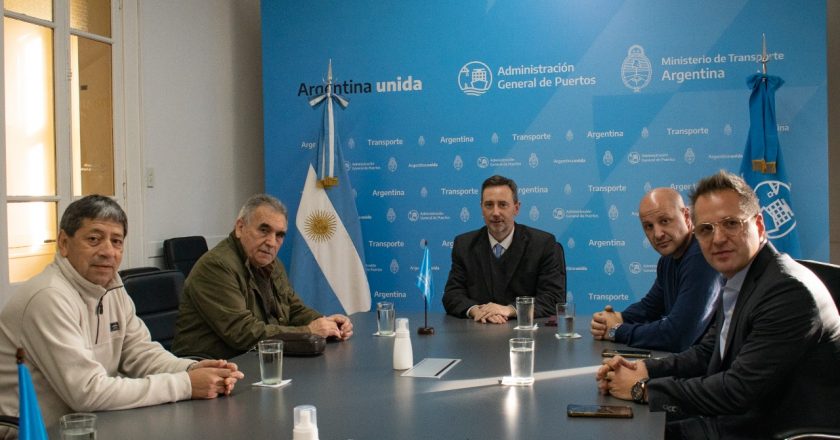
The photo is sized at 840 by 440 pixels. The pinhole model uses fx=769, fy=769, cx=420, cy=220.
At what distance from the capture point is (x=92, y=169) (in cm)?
522

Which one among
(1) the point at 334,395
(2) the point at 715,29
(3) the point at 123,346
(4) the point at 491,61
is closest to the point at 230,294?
(3) the point at 123,346

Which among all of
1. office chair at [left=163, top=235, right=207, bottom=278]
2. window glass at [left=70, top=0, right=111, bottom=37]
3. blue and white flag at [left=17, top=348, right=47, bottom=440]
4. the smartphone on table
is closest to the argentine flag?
office chair at [left=163, top=235, right=207, bottom=278]

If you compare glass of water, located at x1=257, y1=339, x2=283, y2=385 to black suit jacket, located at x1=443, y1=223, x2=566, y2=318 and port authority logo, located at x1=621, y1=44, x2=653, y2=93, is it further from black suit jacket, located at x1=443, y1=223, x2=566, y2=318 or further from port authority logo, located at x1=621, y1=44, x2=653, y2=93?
port authority logo, located at x1=621, y1=44, x2=653, y2=93

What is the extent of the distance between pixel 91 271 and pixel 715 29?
4471 mm

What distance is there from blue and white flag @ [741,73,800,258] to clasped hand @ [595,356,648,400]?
10.9 ft

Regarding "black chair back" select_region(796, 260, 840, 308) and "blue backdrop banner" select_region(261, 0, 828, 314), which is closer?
"black chair back" select_region(796, 260, 840, 308)

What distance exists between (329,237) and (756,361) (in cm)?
431

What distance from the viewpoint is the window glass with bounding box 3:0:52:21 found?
4594mm

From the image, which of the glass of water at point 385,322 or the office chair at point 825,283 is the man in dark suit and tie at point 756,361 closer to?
the office chair at point 825,283

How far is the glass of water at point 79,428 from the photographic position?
5.33 ft

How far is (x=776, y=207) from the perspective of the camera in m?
5.12

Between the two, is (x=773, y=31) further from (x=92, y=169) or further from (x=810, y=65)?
(x=92, y=169)

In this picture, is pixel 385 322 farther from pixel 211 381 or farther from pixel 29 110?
pixel 29 110

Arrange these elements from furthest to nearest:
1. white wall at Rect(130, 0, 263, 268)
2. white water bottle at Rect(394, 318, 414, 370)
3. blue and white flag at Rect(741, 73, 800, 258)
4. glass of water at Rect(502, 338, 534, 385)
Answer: white wall at Rect(130, 0, 263, 268), blue and white flag at Rect(741, 73, 800, 258), white water bottle at Rect(394, 318, 414, 370), glass of water at Rect(502, 338, 534, 385)
